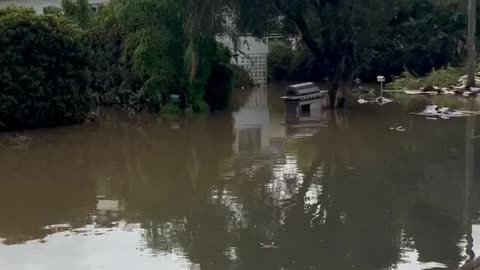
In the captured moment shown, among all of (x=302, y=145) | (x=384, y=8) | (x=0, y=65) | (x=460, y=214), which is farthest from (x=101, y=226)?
(x=384, y=8)

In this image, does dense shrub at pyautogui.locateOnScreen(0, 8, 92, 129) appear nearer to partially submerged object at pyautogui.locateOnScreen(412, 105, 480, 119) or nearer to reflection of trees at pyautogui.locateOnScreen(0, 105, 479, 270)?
reflection of trees at pyautogui.locateOnScreen(0, 105, 479, 270)

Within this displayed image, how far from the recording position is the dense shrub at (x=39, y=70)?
18969 millimetres

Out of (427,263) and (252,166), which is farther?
(252,166)

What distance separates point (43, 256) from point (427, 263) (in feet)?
13.7

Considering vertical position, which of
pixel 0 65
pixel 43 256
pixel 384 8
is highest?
pixel 384 8

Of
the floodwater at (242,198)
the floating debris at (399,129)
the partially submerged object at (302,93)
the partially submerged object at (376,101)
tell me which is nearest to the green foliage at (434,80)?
the partially submerged object at (376,101)

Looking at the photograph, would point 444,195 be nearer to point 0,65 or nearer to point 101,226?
point 101,226

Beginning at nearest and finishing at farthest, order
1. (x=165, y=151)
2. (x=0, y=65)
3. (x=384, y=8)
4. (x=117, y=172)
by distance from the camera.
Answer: (x=117, y=172), (x=165, y=151), (x=0, y=65), (x=384, y=8)

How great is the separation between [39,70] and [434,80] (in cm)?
1705

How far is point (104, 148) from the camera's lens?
16562 millimetres

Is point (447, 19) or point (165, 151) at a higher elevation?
point (447, 19)

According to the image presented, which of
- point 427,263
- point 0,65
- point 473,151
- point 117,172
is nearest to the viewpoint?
point 427,263

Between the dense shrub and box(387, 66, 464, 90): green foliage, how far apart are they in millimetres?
14968

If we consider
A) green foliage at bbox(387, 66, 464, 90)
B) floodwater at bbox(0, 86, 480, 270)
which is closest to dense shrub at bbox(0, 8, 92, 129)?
floodwater at bbox(0, 86, 480, 270)
